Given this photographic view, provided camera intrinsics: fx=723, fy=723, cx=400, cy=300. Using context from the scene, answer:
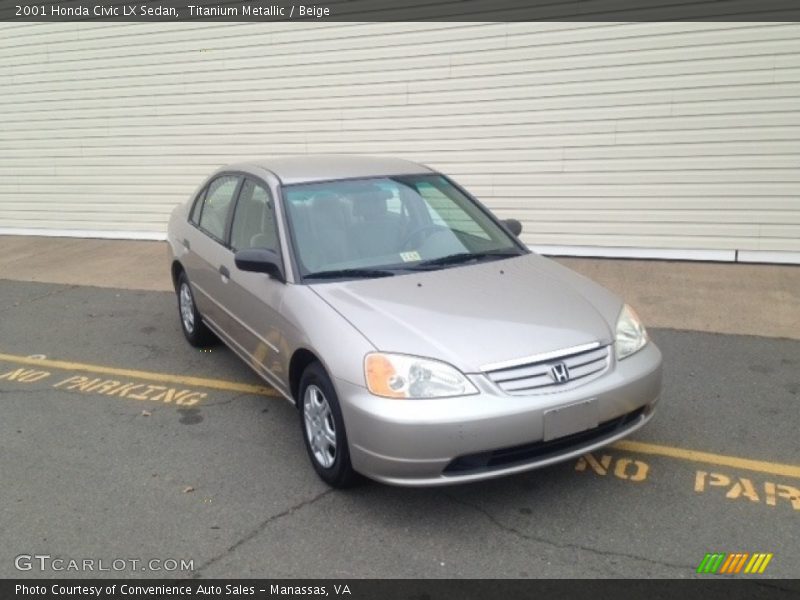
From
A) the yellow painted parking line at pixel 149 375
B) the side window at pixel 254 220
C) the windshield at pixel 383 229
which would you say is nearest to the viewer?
the windshield at pixel 383 229

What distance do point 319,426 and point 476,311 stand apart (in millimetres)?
981

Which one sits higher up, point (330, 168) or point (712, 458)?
point (330, 168)

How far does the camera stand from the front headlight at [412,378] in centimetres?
313

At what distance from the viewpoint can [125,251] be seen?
1013 cm

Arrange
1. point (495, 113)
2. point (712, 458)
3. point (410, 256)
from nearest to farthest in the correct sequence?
1. point (712, 458)
2. point (410, 256)
3. point (495, 113)

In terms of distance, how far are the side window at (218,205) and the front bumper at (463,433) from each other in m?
2.24

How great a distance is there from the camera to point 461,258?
13.8 ft

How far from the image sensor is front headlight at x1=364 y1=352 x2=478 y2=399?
3127mm

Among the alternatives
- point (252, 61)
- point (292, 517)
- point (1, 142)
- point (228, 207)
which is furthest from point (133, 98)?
point (292, 517)

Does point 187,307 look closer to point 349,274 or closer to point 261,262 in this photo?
point 261,262
